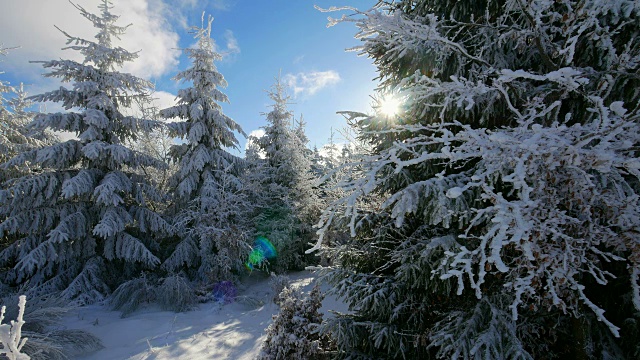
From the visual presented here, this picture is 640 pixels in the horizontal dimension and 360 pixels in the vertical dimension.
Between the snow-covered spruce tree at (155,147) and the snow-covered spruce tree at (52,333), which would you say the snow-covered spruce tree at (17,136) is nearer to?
the snow-covered spruce tree at (155,147)

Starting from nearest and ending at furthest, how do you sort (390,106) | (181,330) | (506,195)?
1. (506,195)
2. (390,106)
3. (181,330)

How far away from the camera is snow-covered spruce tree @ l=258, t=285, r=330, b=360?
185 inches

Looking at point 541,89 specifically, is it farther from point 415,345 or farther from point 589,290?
point 415,345

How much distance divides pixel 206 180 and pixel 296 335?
839 centimetres

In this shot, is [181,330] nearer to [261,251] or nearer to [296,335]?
[296,335]

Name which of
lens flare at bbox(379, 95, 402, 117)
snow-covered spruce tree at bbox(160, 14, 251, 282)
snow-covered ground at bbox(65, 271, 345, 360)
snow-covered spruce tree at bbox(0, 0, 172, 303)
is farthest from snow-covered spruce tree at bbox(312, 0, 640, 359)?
snow-covered spruce tree at bbox(0, 0, 172, 303)

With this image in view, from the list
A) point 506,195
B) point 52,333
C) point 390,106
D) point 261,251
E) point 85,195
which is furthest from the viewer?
point 261,251

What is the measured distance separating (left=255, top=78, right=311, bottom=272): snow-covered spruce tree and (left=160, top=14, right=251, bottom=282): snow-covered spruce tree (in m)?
1.50

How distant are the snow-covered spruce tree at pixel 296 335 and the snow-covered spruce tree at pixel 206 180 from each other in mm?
5951

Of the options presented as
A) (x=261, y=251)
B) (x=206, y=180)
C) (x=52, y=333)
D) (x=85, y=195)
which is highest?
(x=206, y=180)

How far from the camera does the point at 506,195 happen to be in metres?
3.10

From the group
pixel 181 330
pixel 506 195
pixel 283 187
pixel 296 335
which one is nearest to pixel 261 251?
pixel 283 187

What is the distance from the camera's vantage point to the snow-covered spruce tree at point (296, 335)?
4.69m

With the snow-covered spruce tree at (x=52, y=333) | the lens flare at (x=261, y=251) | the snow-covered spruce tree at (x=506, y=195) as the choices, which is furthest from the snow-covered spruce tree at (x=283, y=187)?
the snow-covered spruce tree at (x=506, y=195)
